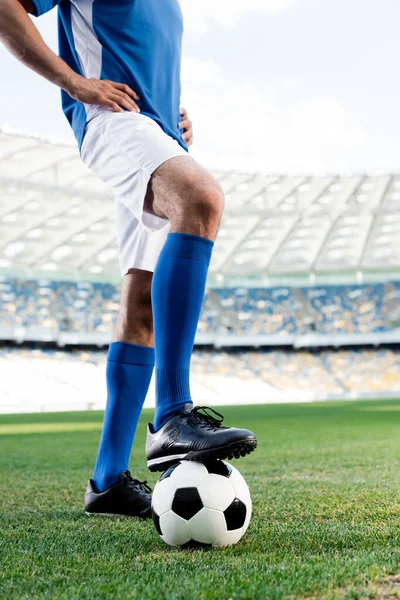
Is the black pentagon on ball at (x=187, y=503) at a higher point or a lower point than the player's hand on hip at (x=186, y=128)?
lower

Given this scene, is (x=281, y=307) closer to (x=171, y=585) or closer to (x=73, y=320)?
(x=73, y=320)

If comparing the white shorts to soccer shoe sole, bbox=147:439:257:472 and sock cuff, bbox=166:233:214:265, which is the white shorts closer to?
sock cuff, bbox=166:233:214:265

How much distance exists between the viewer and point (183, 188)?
2250 mm

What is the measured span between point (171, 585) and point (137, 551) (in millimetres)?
512

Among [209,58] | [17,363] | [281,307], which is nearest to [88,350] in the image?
[17,363]

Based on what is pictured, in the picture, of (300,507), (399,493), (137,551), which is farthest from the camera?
(399,493)

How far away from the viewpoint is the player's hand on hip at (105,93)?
2.56 m

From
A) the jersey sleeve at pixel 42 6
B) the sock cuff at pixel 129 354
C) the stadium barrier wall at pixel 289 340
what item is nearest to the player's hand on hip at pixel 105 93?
the jersey sleeve at pixel 42 6

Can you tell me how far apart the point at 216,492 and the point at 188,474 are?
106 mm

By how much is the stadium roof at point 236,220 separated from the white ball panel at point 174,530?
20051 millimetres

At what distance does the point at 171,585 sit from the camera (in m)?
1.48

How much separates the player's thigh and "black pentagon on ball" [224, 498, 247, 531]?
977 mm

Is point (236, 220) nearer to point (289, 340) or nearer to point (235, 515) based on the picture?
point (289, 340)

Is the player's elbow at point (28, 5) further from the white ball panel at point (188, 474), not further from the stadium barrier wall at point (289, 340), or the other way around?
the stadium barrier wall at point (289, 340)
